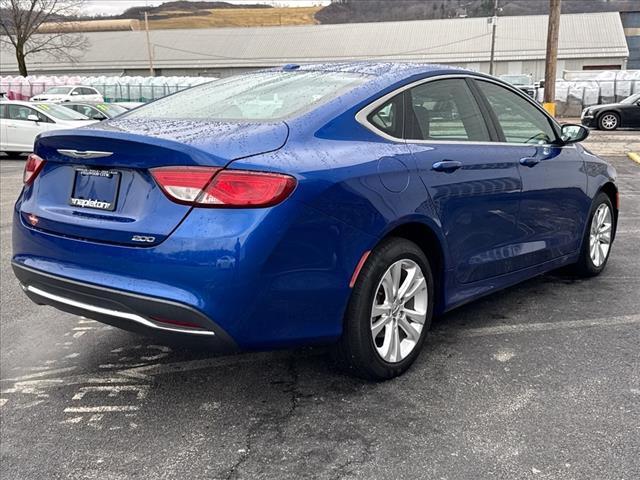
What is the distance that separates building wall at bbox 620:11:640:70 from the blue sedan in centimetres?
7269

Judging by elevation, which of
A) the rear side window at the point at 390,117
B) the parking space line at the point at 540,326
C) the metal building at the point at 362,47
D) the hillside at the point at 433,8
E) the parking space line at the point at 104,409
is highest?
the hillside at the point at 433,8

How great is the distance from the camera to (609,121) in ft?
74.9

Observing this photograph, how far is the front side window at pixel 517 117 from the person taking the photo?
4.12 m

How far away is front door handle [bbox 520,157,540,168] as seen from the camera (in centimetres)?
411

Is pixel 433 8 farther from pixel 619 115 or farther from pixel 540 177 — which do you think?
pixel 540 177

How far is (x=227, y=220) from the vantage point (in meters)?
2.61

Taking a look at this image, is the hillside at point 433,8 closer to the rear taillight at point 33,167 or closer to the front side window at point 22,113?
the front side window at point 22,113

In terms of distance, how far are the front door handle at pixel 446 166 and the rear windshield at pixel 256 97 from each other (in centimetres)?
61

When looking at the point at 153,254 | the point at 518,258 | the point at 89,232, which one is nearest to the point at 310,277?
the point at 153,254

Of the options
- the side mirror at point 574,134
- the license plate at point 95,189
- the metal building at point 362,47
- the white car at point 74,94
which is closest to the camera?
the license plate at point 95,189

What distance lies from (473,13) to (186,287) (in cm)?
10672

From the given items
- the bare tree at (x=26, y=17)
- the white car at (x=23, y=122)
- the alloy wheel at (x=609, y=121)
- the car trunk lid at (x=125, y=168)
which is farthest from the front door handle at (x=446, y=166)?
the bare tree at (x=26, y=17)

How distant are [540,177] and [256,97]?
2012 millimetres

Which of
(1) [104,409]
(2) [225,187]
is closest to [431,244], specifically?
(2) [225,187]
